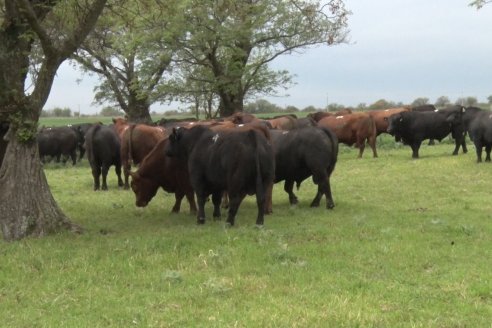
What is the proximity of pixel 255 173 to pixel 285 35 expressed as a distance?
21.1 metres

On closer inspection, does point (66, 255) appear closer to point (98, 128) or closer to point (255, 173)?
point (255, 173)

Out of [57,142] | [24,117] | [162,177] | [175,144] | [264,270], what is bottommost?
[264,270]

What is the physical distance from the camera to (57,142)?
85.8 ft

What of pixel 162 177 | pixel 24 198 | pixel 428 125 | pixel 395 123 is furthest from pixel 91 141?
pixel 428 125

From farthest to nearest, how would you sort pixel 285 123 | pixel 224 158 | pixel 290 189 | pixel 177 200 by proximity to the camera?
pixel 285 123, pixel 290 189, pixel 177 200, pixel 224 158

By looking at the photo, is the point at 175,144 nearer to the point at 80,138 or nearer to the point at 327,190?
the point at 327,190

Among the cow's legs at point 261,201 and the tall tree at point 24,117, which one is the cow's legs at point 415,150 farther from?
the tall tree at point 24,117

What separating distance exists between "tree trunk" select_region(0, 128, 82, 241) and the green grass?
45 cm

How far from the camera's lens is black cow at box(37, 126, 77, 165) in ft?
85.0

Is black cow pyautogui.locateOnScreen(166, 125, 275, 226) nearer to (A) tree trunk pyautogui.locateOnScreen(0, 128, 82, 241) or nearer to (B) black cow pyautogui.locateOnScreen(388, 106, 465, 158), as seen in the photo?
(A) tree trunk pyautogui.locateOnScreen(0, 128, 82, 241)

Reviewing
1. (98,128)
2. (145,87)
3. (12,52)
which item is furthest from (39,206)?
(145,87)

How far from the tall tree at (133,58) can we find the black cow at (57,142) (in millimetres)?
3300

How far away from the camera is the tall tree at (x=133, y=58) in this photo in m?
25.9

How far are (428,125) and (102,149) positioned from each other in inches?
472
